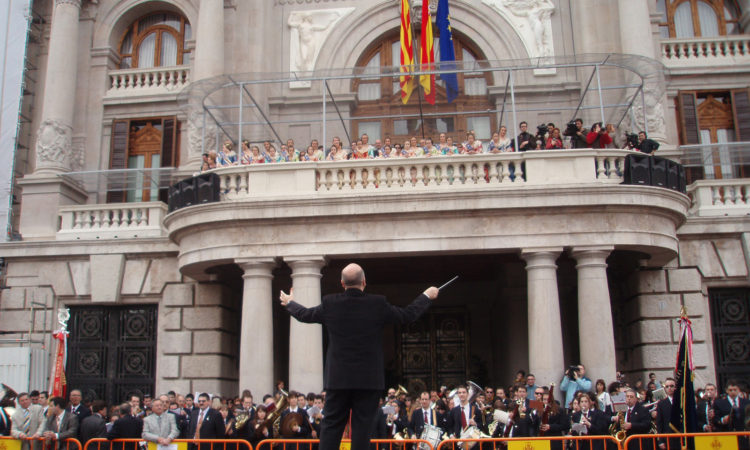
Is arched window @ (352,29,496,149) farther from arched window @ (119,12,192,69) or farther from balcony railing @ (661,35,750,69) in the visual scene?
arched window @ (119,12,192,69)

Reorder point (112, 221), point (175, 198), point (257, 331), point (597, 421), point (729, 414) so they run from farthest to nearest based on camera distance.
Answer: point (112, 221), point (175, 198), point (257, 331), point (729, 414), point (597, 421)

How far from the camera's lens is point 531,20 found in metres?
24.4

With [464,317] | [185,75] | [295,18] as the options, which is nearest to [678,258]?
[464,317]

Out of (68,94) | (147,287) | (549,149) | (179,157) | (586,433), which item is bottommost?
(586,433)

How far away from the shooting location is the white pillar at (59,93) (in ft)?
76.5

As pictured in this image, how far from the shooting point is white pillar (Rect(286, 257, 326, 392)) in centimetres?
1667

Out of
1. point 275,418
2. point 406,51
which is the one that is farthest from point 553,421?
point 406,51

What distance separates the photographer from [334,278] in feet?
71.6

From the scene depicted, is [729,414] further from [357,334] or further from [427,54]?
[427,54]

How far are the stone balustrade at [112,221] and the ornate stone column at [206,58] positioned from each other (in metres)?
1.92

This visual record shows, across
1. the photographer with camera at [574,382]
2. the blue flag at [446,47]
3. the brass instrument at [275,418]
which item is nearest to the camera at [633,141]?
the blue flag at [446,47]

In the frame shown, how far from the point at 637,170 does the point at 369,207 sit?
6.02 meters

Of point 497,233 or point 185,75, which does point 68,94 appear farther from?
point 497,233

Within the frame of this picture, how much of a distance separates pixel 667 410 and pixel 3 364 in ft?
54.0
